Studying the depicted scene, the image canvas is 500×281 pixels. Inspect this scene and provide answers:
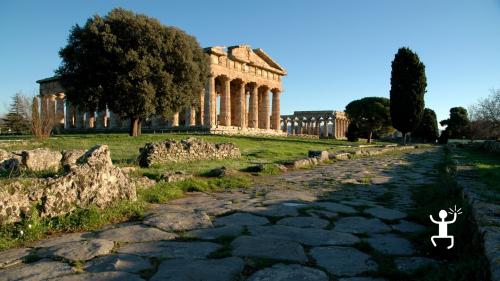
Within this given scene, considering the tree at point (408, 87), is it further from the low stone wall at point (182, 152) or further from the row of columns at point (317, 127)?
the row of columns at point (317, 127)

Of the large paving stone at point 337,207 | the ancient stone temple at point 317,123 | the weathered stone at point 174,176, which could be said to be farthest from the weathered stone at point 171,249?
the ancient stone temple at point 317,123

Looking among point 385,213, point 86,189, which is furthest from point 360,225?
point 86,189

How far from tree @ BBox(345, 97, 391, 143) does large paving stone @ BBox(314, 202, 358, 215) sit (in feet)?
167

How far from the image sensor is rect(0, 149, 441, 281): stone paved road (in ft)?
10.4

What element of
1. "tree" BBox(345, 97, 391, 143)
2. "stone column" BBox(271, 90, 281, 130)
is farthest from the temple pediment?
"tree" BBox(345, 97, 391, 143)

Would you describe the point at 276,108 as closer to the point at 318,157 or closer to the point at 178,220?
the point at 318,157

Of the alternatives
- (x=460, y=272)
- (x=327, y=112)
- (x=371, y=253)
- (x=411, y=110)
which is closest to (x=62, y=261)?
(x=371, y=253)

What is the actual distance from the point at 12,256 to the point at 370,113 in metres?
55.8

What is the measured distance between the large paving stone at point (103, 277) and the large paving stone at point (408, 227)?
120 inches

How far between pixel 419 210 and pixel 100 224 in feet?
13.7

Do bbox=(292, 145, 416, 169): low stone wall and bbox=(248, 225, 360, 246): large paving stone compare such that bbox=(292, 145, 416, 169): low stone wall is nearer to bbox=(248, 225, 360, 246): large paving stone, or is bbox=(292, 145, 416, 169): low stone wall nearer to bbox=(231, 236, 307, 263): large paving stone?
→ bbox=(248, 225, 360, 246): large paving stone

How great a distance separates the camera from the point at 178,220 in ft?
16.3

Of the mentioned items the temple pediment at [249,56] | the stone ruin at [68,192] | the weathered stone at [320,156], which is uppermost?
the temple pediment at [249,56]

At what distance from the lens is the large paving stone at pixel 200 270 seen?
120 inches
